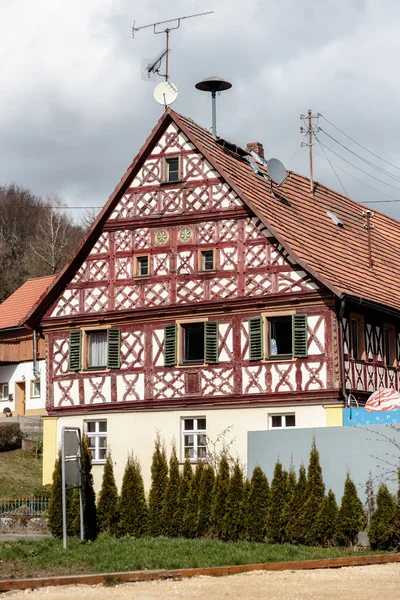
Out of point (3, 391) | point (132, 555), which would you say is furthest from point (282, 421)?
point (3, 391)

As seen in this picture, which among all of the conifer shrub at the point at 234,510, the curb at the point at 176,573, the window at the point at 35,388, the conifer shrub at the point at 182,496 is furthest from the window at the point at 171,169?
the window at the point at 35,388

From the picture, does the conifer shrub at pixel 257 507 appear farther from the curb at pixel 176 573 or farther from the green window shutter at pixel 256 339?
the green window shutter at pixel 256 339

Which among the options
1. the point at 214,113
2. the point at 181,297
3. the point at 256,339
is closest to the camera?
the point at 256,339

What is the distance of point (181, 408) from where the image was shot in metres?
32.6

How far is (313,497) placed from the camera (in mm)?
24875

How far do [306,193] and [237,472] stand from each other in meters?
15.5

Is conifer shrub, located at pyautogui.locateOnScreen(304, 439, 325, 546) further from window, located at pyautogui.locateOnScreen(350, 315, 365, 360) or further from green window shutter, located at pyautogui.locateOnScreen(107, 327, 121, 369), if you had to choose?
green window shutter, located at pyautogui.locateOnScreen(107, 327, 121, 369)

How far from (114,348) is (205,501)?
7.91 metres

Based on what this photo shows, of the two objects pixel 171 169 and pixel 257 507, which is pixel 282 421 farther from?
pixel 171 169

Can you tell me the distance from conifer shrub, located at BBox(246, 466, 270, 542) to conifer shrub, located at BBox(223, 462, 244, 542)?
282 millimetres

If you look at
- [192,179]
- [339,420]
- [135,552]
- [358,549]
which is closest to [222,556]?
[135,552]

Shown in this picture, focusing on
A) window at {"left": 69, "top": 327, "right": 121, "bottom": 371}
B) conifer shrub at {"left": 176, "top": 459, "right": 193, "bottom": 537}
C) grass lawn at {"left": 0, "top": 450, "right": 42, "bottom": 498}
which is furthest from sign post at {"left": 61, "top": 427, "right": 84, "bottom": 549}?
grass lawn at {"left": 0, "top": 450, "right": 42, "bottom": 498}

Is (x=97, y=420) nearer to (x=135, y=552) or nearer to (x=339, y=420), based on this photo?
(x=339, y=420)

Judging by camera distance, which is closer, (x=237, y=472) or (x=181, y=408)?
(x=237, y=472)
